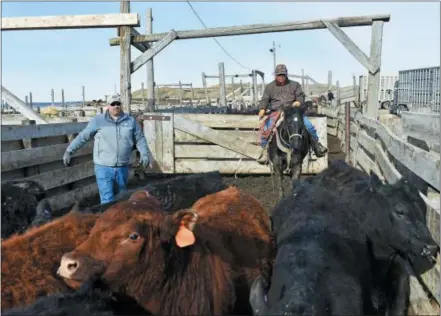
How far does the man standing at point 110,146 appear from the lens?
7.31 metres

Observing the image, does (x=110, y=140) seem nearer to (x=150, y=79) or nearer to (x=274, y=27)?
(x=274, y=27)

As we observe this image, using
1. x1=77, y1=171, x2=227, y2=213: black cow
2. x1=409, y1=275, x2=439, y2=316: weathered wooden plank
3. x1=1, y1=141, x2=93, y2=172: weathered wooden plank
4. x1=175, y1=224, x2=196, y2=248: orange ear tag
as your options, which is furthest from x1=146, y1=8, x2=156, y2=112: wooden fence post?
x1=175, y1=224, x2=196, y2=248: orange ear tag

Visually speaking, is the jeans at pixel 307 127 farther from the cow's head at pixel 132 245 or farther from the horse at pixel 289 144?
the cow's head at pixel 132 245

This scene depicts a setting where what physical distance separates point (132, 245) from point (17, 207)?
2438 mm

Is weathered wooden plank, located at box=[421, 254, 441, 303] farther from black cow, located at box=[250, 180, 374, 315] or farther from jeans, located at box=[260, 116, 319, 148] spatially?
jeans, located at box=[260, 116, 319, 148]

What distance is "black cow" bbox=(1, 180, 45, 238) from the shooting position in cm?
498

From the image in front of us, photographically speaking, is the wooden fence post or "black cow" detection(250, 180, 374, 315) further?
the wooden fence post

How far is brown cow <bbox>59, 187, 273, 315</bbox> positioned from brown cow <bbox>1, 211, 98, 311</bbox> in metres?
0.38

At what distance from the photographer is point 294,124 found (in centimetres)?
1005

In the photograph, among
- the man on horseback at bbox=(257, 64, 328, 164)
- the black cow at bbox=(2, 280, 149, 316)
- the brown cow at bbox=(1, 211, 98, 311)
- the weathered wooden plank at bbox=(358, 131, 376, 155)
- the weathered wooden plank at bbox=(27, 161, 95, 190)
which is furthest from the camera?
the man on horseback at bbox=(257, 64, 328, 164)

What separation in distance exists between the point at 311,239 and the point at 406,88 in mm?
26274

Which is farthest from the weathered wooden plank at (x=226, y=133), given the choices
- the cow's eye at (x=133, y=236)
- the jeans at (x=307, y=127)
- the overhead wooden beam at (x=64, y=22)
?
the cow's eye at (x=133, y=236)

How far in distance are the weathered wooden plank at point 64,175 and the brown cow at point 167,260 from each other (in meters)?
5.18

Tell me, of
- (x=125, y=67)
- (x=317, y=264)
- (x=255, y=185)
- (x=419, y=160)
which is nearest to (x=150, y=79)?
(x=125, y=67)
